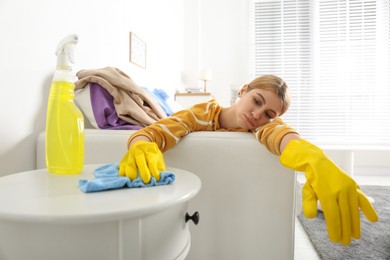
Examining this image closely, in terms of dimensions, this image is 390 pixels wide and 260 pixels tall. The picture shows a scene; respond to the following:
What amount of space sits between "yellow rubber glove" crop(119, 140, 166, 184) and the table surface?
5 centimetres

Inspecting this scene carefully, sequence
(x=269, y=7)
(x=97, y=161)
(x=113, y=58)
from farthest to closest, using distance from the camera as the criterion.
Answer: (x=269, y=7) → (x=113, y=58) → (x=97, y=161)

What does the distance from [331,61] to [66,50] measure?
11.3 ft

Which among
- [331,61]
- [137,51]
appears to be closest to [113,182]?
[137,51]

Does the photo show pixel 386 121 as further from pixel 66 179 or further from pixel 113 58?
pixel 66 179

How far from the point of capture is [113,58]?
5.90 ft

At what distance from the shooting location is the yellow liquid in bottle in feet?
2.33

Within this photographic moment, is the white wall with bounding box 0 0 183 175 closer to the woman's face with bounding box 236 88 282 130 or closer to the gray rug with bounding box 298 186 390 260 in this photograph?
the woman's face with bounding box 236 88 282 130

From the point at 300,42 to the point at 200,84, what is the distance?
1361 mm

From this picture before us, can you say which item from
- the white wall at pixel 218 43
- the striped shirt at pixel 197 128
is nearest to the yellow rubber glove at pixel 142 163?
the striped shirt at pixel 197 128

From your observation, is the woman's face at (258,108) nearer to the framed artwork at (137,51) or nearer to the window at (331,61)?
the framed artwork at (137,51)

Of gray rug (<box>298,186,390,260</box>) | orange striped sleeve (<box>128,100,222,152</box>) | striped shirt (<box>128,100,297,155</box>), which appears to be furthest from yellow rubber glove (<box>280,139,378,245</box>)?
gray rug (<box>298,186,390,260</box>)

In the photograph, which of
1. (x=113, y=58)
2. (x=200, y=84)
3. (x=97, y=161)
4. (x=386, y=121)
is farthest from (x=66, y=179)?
(x=386, y=121)

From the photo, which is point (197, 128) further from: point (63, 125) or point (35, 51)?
point (35, 51)

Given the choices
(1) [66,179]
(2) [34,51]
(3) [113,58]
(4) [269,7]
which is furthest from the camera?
(4) [269,7]
